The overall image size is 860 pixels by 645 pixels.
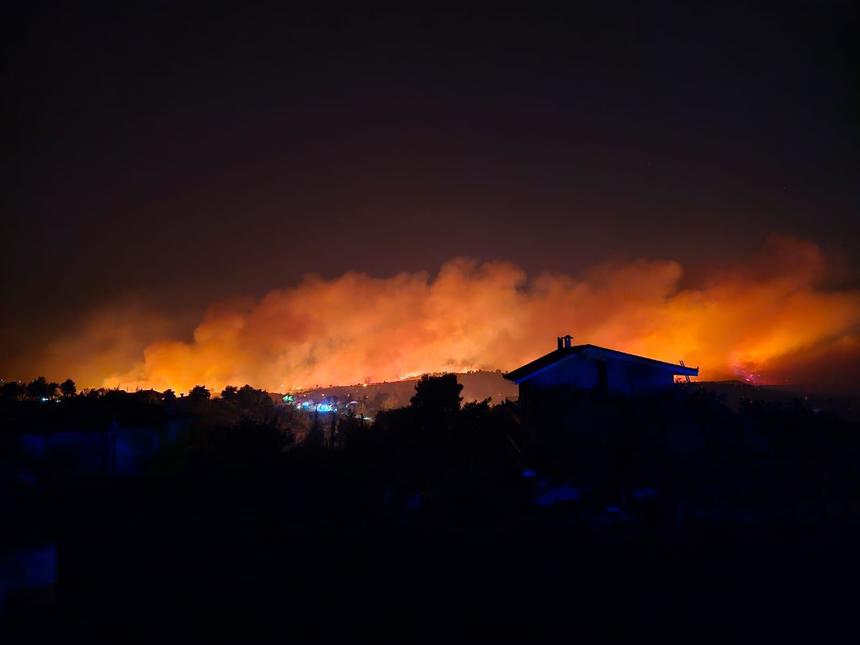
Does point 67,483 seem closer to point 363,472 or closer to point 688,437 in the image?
point 363,472

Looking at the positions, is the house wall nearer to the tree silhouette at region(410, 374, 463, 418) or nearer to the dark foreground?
the dark foreground

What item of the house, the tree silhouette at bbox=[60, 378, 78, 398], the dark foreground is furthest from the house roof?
the tree silhouette at bbox=[60, 378, 78, 398]

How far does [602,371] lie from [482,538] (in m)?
13.8

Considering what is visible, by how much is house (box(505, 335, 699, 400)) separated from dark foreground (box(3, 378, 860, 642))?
3.53 metres

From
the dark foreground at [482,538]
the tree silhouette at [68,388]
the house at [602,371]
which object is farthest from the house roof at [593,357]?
the tree silhouette at [68,388]

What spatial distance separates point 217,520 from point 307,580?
6.68 metres

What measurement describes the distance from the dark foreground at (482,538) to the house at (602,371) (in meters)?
3.53

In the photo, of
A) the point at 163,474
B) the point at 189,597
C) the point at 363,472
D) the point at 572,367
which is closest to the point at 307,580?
the point at 189,597

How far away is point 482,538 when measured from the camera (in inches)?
534

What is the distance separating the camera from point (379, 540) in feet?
45.2

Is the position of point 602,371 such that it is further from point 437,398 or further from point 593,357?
point 437,398

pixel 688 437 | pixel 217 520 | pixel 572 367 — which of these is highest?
pixel 572 367

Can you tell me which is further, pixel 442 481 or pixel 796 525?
pixel 442 481

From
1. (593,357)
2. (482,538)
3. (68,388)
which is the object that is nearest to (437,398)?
(593,357)
